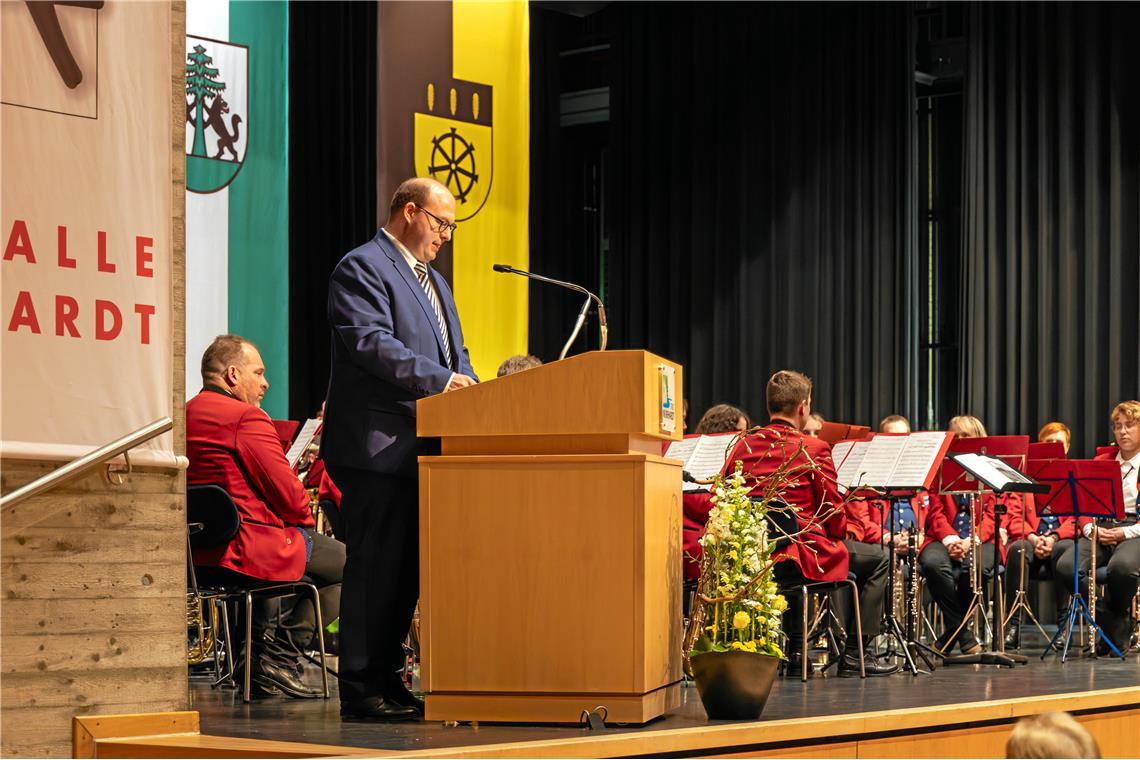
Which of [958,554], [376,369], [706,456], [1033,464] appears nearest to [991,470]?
[1033,464]

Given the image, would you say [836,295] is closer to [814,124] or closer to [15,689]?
[814,124]

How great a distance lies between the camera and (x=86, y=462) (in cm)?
340

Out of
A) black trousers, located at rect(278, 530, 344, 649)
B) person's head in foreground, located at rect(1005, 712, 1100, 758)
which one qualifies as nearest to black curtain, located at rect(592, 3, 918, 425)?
black trousers, located at rect(278, 530, 344, 649)

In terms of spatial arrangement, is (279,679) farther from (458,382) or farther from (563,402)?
(563,402)

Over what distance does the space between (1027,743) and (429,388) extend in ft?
6.88

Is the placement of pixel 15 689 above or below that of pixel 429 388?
below

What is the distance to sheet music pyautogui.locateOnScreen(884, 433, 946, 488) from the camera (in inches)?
243

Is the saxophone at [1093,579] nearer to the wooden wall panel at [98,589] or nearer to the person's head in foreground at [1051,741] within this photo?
the wooden wall panel at [98,589]

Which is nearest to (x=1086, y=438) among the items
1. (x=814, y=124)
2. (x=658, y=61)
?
(x=814, y=124)

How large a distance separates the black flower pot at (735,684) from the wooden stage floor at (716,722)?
0.20 feet

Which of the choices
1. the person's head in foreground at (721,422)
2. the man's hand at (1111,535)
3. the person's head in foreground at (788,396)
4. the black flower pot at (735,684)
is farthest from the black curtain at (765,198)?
the black flower pot at (735,684)

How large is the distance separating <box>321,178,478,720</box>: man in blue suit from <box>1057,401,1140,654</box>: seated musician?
15.6 feet

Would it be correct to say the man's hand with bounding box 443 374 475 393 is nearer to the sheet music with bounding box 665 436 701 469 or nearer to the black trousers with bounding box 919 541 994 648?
the sheet music with bounding box 665 436 701 469

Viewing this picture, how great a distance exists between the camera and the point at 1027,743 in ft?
7.32
